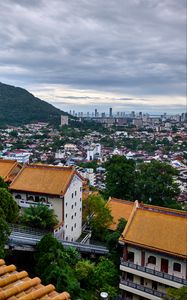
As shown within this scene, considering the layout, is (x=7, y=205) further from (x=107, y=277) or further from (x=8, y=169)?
(x=8, y=169)

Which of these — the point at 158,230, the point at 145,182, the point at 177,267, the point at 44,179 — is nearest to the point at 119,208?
the point at 145,182

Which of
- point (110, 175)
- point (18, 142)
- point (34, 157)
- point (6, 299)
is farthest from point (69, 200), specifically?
point (18, 142)

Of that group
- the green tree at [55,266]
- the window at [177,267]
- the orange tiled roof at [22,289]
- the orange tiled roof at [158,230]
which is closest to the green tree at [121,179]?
the orange tiled roof at [158,230]

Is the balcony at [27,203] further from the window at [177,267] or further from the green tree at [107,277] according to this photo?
the window at [177,267]

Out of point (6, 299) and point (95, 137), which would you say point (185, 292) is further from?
point (95, 137)

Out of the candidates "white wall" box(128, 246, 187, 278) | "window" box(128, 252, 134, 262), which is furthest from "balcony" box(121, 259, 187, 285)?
"window" box(128, 252, 134, 262)

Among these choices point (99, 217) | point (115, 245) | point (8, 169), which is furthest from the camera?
point (8, 169)
